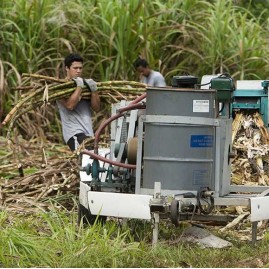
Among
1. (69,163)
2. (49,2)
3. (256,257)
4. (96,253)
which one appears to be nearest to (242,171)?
(69,163)

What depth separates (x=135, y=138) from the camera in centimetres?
814

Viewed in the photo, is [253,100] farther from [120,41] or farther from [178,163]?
[120,41]

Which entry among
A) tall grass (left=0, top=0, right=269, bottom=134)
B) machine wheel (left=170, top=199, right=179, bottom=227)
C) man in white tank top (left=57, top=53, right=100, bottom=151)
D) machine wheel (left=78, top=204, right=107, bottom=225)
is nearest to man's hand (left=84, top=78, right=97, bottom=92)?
man in white tank top (left=57, top=53, right=100, bottom=151)

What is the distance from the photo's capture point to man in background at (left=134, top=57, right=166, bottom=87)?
13.2 metres

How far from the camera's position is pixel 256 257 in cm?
729

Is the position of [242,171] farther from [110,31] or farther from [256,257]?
[110,31]

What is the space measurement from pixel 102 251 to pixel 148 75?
651 cm

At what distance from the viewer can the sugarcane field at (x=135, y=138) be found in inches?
293

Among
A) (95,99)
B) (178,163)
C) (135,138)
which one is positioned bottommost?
(178,163)

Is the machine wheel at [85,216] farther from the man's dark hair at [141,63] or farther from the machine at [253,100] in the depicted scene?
the man's dark hair at [141,63]

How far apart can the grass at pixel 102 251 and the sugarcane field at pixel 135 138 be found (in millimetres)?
14

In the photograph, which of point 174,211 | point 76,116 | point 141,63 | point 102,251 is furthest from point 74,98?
point 141,63

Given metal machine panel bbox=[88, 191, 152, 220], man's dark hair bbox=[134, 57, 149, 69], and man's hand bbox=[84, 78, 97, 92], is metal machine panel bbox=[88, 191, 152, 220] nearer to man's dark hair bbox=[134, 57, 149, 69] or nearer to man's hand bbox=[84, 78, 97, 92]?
man's hand bbox=[84, 78, 97, 92]

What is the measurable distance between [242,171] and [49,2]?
5.69 meters
